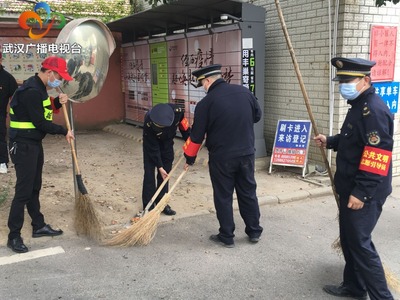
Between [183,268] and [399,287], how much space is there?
73.2 inches

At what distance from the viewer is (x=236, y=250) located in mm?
4215

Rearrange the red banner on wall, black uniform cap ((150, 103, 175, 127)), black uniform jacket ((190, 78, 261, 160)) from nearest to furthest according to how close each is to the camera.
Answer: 1. black uniform jacket ((190, 78, 261, 160))
2. black uniform cap ((150, 103, 175, 127))
3. the red banner on wall

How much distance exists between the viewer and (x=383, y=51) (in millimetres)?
6500

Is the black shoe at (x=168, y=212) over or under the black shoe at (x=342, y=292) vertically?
over

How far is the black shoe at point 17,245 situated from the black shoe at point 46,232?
285mm

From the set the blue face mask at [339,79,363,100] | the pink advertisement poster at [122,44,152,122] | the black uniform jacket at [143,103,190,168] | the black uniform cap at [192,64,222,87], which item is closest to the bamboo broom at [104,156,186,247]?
the black uniform jacket at [143,103,190,168]

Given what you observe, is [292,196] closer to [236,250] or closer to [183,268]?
[236,250]

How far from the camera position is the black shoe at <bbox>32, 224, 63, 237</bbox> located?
14.8 ft

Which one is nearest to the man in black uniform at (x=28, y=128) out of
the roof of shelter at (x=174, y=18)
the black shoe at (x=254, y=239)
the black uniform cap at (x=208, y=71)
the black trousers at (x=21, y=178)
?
the black trousers at (x=21, y=178)

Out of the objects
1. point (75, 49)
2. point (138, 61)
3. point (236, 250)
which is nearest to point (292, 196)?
point (236, 250)

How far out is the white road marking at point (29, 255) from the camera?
393cm

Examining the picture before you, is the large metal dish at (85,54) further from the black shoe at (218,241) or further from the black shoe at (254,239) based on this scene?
the black shoe at (254,239)

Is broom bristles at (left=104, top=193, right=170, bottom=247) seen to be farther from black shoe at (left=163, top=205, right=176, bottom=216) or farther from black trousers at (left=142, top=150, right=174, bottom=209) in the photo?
black shoe at (left=163, top=205, right=176, bottom=216)

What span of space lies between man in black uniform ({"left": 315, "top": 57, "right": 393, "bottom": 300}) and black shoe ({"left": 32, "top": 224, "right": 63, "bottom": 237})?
307 centimetres
